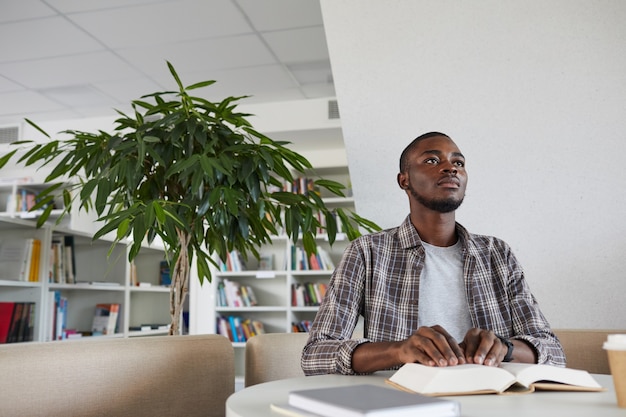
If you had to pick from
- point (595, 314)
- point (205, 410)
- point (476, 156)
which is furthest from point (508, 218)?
point (205, 410)

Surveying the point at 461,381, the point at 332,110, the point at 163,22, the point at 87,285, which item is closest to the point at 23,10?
the point at 163,22

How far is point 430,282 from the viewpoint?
1.48 meters

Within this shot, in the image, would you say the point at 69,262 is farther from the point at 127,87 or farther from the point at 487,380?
the point at 487,380

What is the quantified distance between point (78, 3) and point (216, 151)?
2327mm

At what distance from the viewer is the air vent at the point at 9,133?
6.02m

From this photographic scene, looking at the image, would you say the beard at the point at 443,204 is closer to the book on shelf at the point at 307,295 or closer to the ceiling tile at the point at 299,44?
the ceiling tile at the point at 299,44

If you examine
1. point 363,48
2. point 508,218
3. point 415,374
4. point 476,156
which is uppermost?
point 363,48

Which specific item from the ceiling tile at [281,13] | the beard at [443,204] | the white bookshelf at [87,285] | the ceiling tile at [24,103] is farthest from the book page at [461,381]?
the ceiling tile at [24,103]

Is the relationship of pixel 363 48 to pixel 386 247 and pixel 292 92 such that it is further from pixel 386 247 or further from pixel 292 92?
pixel 292 92

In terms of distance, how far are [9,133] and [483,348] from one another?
616cm

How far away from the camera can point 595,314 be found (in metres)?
1.94

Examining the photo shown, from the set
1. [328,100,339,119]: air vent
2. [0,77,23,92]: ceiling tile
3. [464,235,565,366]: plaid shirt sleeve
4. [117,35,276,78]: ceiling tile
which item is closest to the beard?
[464,235,565,366]: plaid shirt sleeve

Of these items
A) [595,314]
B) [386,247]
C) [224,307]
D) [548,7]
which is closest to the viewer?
[386,247]

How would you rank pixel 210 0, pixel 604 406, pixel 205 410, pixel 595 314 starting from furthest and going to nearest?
1. pixel 210 0
2. pixel 595 314
3. pixel 205 410
4. pixel 604 406
